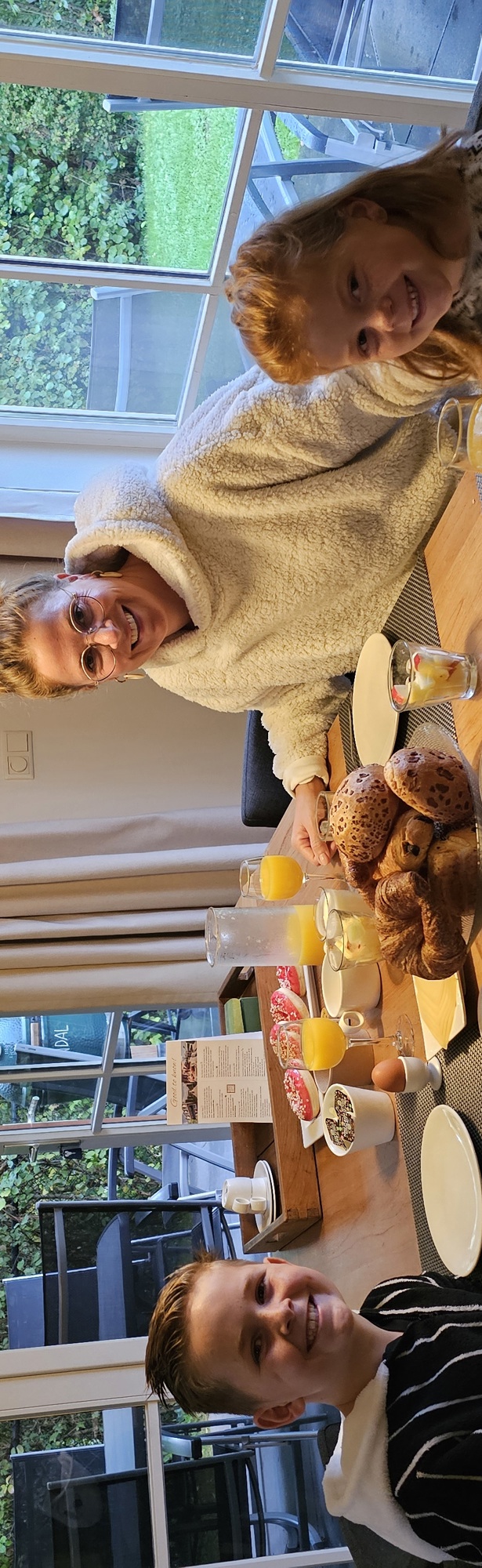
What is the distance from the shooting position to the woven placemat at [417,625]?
1.28m

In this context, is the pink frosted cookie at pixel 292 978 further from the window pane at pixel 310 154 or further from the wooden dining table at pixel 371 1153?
the window pane at pixel 310 154

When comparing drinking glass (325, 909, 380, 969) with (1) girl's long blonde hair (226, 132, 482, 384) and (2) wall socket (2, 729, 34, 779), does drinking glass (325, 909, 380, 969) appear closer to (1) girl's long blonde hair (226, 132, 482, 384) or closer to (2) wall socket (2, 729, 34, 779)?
(1) girl's long blonde hair (226, 132, 482, 384)

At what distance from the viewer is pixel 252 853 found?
2887 millimetres


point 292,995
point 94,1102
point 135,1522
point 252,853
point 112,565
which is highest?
point 112,565

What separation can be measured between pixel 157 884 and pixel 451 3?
2295 millimetres

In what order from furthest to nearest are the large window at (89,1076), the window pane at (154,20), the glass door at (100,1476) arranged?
the large window at (89,1076)
the glass door at (100,1476)
the window pane at (154,20)

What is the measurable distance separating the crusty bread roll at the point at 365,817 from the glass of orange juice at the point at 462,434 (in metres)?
0.36

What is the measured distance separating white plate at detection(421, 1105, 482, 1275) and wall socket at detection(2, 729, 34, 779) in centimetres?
197

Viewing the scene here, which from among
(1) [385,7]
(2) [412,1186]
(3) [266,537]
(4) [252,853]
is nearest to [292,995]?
(2) [412,1186]

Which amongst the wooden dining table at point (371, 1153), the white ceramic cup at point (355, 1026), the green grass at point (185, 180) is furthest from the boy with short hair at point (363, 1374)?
the green grass at point (185, 180)

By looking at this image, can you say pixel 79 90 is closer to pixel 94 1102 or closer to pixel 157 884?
pixel 157 884

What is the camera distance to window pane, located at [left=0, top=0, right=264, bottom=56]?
222cm

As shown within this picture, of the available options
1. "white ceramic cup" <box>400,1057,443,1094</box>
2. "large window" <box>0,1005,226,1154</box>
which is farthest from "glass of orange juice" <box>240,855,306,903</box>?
"large window" <box>0,1005,226,1154</box>

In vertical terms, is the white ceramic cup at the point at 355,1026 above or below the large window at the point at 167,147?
below
